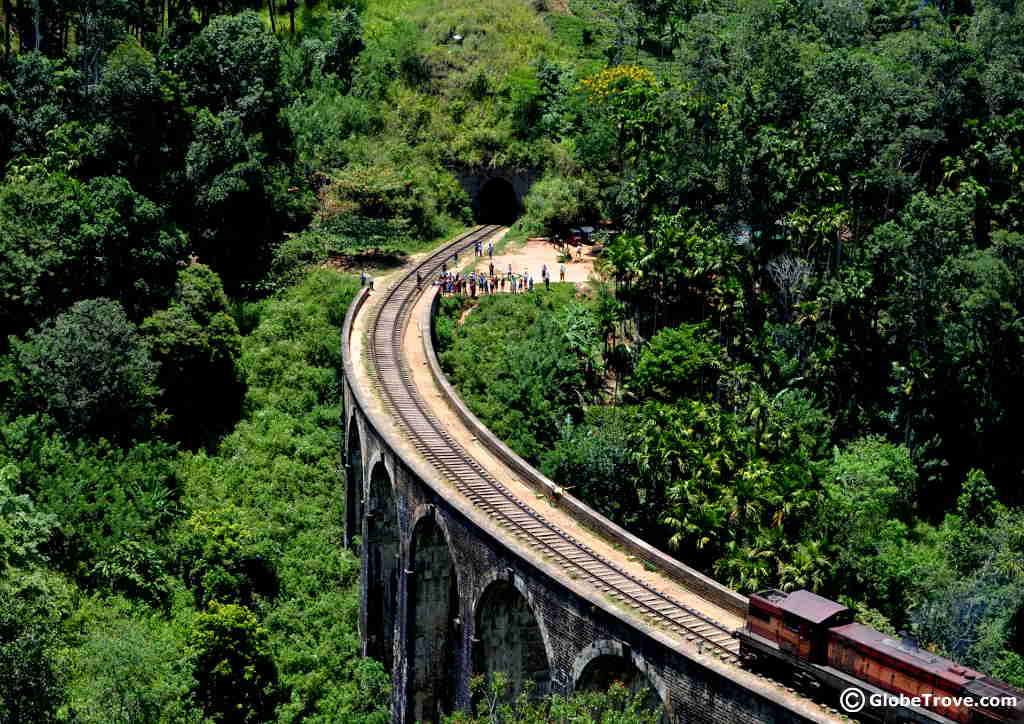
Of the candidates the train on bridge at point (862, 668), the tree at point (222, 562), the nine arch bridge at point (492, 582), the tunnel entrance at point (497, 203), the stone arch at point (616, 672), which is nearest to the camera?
the train on bridge at point (862, 668)

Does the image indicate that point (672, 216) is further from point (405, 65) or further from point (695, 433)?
point (405, 65)

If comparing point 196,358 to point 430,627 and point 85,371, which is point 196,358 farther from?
point 430,627

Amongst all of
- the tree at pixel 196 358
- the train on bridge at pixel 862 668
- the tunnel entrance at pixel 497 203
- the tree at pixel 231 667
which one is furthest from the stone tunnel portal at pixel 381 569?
the tunnel entrance at pixel 497 203

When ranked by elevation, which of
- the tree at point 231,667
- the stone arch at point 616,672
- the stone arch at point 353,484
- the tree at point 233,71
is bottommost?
the tree at point 231,667

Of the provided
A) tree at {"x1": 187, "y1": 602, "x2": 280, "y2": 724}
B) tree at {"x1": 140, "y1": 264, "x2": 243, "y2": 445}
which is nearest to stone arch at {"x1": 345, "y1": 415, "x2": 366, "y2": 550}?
tree at {"x1": 187, "y1": 602, "x2": 280, "y2": 724}

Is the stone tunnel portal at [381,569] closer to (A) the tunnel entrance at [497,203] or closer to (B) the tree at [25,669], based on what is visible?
(B) the tree at [25,669]

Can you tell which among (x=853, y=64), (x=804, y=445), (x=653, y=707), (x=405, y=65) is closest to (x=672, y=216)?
Answer: (x=853, y=64)

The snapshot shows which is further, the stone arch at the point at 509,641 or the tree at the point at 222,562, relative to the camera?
Result: the tree at the point at 222,562

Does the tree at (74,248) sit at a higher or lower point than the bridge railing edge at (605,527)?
higher
